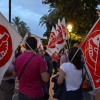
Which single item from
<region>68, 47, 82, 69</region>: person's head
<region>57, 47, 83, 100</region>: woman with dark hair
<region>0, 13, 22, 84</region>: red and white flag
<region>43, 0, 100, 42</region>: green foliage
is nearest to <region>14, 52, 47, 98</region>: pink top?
<region>0, 13, 22, 84</region>: red and white flag

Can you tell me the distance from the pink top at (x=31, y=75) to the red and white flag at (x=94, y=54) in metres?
0.79

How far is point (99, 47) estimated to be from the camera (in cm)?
454

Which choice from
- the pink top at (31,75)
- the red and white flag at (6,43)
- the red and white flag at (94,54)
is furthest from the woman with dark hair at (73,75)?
the red and white flag at (6,43)

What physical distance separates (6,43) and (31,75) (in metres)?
0.70

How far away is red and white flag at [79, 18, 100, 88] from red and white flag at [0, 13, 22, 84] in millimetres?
1162

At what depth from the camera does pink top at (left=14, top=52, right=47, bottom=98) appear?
4.20 m

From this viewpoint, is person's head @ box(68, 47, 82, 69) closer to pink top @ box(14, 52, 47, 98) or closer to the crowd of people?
the crowd of people

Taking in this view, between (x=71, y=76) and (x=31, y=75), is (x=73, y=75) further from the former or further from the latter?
(x=31, y=75)

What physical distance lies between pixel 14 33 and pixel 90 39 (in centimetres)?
126

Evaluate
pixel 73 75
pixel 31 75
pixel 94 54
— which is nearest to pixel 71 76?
pixel 73 75

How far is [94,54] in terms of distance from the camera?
14.9 ft

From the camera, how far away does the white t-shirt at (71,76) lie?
440cm

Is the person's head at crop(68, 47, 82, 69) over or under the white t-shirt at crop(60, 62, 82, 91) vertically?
over

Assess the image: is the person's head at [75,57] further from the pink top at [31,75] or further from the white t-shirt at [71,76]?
the pink top at [31,75]
